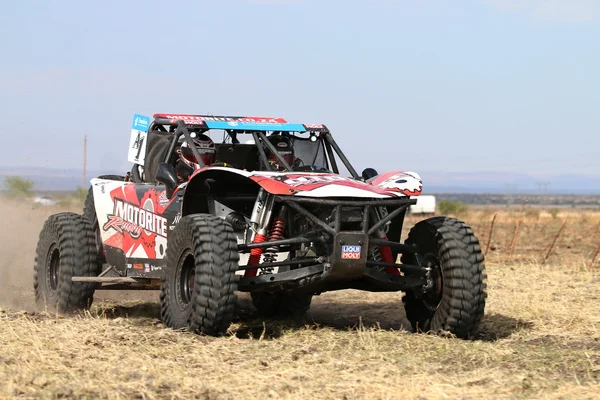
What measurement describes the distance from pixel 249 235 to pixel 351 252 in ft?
4.84

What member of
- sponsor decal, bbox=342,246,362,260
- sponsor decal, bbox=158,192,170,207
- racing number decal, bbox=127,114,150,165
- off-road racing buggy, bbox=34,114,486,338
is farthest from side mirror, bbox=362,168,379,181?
racing number decal, bbox=127,114,150,165

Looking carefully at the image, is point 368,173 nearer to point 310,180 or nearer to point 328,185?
point 310,180

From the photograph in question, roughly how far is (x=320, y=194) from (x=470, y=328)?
6.26 feet

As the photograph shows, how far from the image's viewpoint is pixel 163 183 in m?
9.63

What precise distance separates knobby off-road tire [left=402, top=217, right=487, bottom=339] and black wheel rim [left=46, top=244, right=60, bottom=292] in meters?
4.57

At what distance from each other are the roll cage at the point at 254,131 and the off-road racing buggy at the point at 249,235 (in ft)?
0.04

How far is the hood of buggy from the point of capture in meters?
8.27

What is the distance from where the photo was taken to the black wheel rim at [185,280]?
8844 millimetres

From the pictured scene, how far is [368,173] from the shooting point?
1040 cm

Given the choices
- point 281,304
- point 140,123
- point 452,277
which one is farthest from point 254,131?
point 452,277

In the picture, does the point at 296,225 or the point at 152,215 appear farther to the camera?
the point at 152,215

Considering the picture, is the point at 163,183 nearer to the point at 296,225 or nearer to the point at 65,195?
the point at 296,225

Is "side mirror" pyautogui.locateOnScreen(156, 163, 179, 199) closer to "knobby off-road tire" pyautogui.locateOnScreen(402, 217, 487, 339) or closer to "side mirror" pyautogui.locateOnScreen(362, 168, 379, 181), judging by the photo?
"side mirror" pyautogui.locateOnScreen(362, 168, 379, 181)

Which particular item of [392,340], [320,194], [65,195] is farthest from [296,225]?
[65,195]
